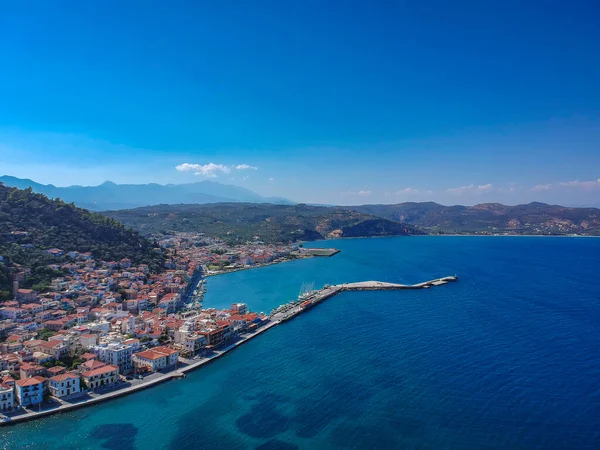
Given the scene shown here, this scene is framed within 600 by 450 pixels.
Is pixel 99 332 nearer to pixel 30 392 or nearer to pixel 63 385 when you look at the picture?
pixel 63 385

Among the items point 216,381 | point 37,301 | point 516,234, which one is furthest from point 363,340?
point 516,234

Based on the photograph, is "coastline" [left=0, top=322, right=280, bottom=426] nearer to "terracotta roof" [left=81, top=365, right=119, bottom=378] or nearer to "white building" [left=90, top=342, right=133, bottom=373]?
"terracotta roof" [left=81, top=365, right=119, bottom=378]

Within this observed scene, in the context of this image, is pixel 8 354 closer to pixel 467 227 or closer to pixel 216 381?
pixel 216 381

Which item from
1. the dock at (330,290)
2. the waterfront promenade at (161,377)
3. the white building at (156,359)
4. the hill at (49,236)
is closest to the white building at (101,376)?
the waterfront promenade at (161,377)

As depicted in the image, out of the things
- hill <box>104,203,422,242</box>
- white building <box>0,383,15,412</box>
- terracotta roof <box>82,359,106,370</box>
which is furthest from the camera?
hill <box>104,203,422,242</box>

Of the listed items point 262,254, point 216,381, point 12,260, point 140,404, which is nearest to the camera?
point 140,404

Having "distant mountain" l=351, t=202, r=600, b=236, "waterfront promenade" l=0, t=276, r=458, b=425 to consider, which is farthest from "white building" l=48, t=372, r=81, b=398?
"distant mountain" l=351, t=202, r=600, b=236

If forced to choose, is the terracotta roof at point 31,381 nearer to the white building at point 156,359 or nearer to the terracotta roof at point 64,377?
the terracotta roof at point 64,377
